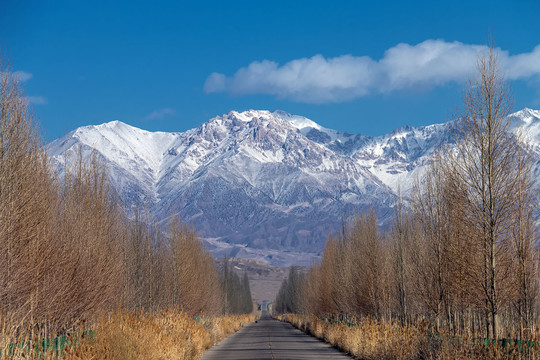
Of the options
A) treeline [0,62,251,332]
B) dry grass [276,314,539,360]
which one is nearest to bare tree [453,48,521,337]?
dry grass [276,314,539,360]

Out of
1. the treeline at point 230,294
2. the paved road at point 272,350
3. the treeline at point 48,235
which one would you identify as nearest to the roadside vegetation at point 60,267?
the treeline at point 48,235

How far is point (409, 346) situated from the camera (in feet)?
65.4

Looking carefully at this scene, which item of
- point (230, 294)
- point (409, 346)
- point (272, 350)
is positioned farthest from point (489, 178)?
point (230, 294)

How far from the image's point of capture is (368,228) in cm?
4084

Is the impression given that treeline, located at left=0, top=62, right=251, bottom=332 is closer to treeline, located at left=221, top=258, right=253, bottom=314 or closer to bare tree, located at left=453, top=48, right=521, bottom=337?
bare tree, located at left=453, top=48, right=521, bottom=337

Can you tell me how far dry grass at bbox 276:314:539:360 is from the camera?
1446 centimetres

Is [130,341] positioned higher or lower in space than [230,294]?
higher

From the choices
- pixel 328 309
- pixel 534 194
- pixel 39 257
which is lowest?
pixel 328 309

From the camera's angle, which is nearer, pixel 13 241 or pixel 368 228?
pixel 13 241

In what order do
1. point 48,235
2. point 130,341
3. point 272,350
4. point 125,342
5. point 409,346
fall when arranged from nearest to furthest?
point 125,342
point 130,341
point 48,235
point 409,346
point 272,350

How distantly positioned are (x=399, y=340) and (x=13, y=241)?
39.4 ft

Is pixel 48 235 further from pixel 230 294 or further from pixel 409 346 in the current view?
pixel 230 294

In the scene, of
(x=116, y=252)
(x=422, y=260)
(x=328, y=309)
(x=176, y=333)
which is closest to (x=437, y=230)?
(x=422, y=260)

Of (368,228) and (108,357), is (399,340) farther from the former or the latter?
(368,228)
